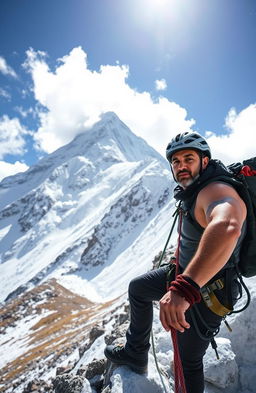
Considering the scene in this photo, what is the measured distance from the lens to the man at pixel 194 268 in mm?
2277

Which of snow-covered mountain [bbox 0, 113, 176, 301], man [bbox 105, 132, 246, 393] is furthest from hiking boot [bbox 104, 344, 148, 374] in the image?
snow-covered mountain [bbox 0, 113, 176, 301]

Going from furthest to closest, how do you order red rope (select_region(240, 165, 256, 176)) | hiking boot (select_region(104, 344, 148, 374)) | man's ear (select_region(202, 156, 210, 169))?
hiking boot (select_region(104, 344, 148, 374))
man's ear (select_region(202, 156, 210, 169))
red rope (select_region(240, 165, 256, 176))

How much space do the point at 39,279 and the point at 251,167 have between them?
131004mm

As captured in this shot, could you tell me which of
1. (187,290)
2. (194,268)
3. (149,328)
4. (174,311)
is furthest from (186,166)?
(149,328)

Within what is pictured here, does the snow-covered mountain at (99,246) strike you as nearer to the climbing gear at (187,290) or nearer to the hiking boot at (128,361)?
the hiking boot at (128,361)

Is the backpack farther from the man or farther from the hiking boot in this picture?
the hiking boot

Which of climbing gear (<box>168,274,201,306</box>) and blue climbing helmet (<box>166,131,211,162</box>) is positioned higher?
blue climbing helmet (<box>166,131,211,162</box>)

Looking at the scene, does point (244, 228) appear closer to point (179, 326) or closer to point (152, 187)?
point (179, 326)

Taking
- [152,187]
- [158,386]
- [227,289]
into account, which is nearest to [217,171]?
[227,289]

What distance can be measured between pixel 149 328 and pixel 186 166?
287 cm

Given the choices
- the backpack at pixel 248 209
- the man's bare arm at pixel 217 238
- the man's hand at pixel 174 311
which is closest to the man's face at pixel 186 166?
the backpack at pixel 248 209

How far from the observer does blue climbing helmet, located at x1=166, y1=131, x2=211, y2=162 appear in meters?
3.86

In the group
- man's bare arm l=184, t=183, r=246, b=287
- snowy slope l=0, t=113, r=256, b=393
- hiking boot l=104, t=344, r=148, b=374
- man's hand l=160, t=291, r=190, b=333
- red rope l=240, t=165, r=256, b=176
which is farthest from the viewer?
snowy slope l=0, t=113, r=256, b=393

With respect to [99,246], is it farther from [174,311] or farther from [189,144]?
[174,311]
